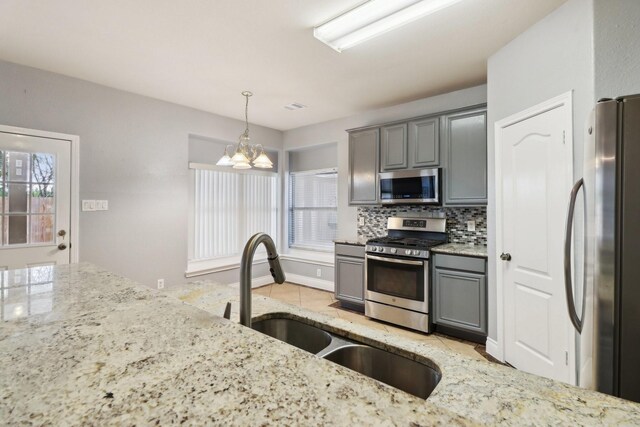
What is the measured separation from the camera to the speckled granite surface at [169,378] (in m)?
0.43

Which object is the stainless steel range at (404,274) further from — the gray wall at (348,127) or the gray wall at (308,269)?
the gray wall at (308,269)

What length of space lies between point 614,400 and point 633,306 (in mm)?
655

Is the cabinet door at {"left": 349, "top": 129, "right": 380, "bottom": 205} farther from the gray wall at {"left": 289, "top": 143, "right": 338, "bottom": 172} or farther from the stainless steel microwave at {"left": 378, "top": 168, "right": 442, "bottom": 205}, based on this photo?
the gray wall at {"left": 289, "top": 143, "right": 338, "bottom": 172}

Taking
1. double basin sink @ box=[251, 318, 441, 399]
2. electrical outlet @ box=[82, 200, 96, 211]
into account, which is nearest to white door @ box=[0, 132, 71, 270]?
electrical outlet @ box=[82, 200, 96, 211]

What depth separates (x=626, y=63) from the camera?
1.66m

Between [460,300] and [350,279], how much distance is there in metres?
1.33

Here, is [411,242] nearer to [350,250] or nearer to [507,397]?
[350,250]

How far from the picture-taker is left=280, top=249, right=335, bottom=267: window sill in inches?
188

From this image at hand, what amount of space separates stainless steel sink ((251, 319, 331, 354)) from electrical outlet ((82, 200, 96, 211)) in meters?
2.88

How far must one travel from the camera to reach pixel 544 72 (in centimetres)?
212

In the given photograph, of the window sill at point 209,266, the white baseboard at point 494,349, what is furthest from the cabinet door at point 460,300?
the window sill at point 209,266

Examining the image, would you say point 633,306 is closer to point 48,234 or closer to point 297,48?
point 297,48

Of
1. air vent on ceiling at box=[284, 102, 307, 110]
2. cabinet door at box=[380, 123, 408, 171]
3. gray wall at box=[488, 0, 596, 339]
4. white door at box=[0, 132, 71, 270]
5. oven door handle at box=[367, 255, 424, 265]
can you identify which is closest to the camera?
gray wall at box=[488, 0, 596, 339]

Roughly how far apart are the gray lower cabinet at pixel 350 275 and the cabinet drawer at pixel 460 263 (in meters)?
0.98
